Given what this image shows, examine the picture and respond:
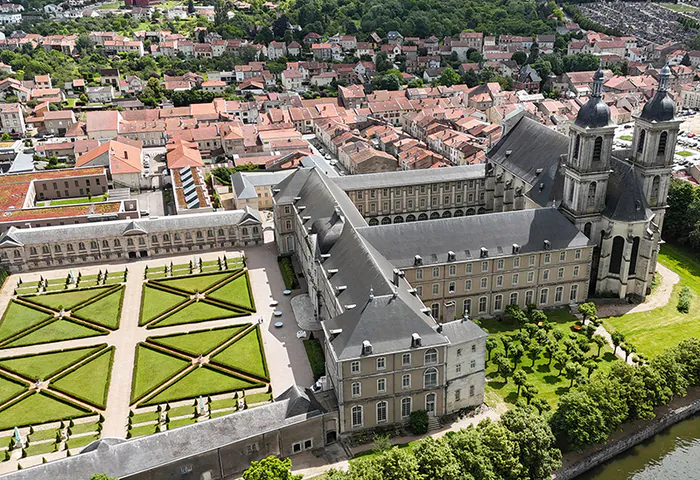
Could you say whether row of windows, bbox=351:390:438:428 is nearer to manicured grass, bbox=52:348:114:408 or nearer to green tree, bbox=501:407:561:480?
green tree, bbox=501:407:561:480

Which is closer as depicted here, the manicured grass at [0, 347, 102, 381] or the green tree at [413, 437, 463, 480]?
the green tree at [413, 437, 463, 480]

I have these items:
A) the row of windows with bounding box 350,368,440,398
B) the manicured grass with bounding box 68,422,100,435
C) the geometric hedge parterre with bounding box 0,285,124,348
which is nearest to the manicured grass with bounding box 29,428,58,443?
the manicured grass with bounding box 68,422,100,435

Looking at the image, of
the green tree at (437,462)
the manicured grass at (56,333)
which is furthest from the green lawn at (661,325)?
the manicured grass at (56,333)

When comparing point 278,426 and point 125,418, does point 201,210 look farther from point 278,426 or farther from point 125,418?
point 278,426

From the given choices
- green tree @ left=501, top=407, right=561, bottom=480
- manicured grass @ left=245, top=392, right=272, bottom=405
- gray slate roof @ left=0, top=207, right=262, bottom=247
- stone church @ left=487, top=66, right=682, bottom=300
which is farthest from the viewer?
gray slate roof @ left=0, top=207, right=262, bottom=247

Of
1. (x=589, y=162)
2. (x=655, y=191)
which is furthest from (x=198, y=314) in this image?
(x=655, y=191)

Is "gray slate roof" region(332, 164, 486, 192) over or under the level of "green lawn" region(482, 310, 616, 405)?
over
